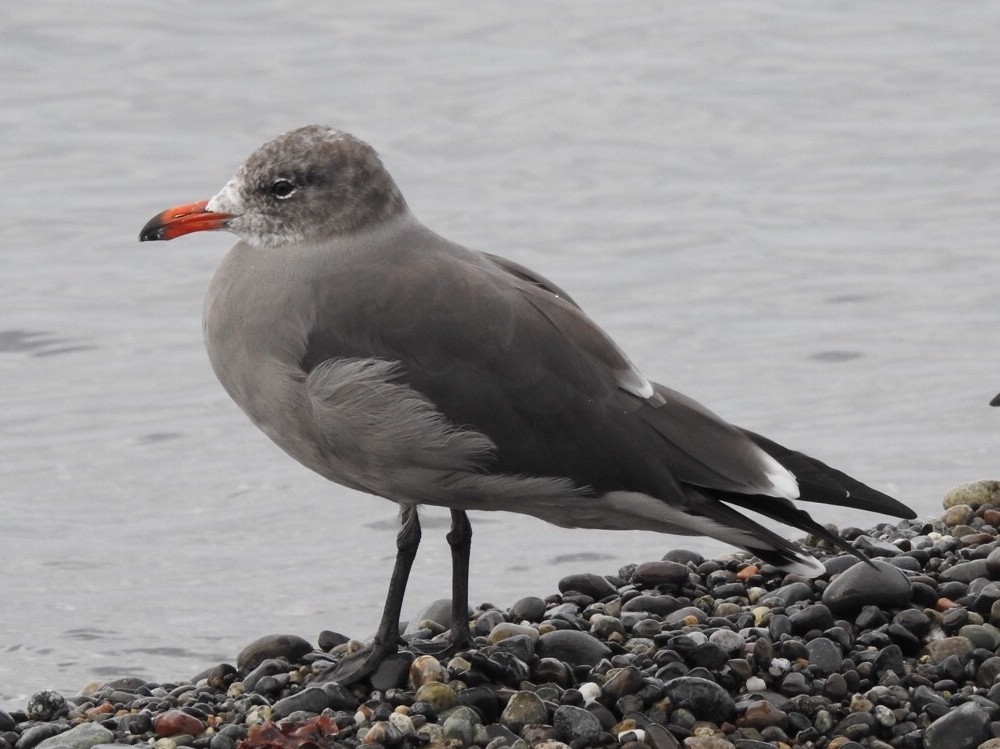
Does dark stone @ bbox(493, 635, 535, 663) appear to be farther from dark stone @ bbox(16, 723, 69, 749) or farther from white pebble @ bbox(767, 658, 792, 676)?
dark stone @ bbox(16, 723, 69, 749)

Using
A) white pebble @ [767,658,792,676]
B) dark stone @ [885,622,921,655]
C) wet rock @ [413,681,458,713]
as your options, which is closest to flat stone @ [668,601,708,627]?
white pebble @ [767,658,792,676]

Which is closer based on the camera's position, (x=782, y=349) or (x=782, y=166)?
(x=782, y=349)

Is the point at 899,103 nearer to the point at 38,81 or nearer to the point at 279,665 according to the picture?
A: the point at 38,81

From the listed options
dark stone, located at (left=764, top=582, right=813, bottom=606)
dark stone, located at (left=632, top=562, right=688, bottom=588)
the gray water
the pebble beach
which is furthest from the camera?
the gray water

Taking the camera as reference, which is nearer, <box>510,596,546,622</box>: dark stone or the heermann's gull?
the heermann's gull

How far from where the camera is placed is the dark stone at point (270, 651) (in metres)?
6.49

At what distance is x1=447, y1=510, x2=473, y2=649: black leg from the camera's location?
6.38 metres

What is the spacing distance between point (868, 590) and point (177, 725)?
2.39 metres

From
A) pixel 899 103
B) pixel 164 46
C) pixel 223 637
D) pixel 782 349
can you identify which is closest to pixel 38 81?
pixel 164 46

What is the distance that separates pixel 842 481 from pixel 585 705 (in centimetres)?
118

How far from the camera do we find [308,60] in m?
18.5

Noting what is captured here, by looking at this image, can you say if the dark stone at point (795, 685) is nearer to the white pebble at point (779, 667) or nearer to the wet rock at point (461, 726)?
the white pebble at point (779, 667)

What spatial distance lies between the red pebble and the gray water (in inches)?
65.4

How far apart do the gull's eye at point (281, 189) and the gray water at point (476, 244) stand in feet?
8.12
